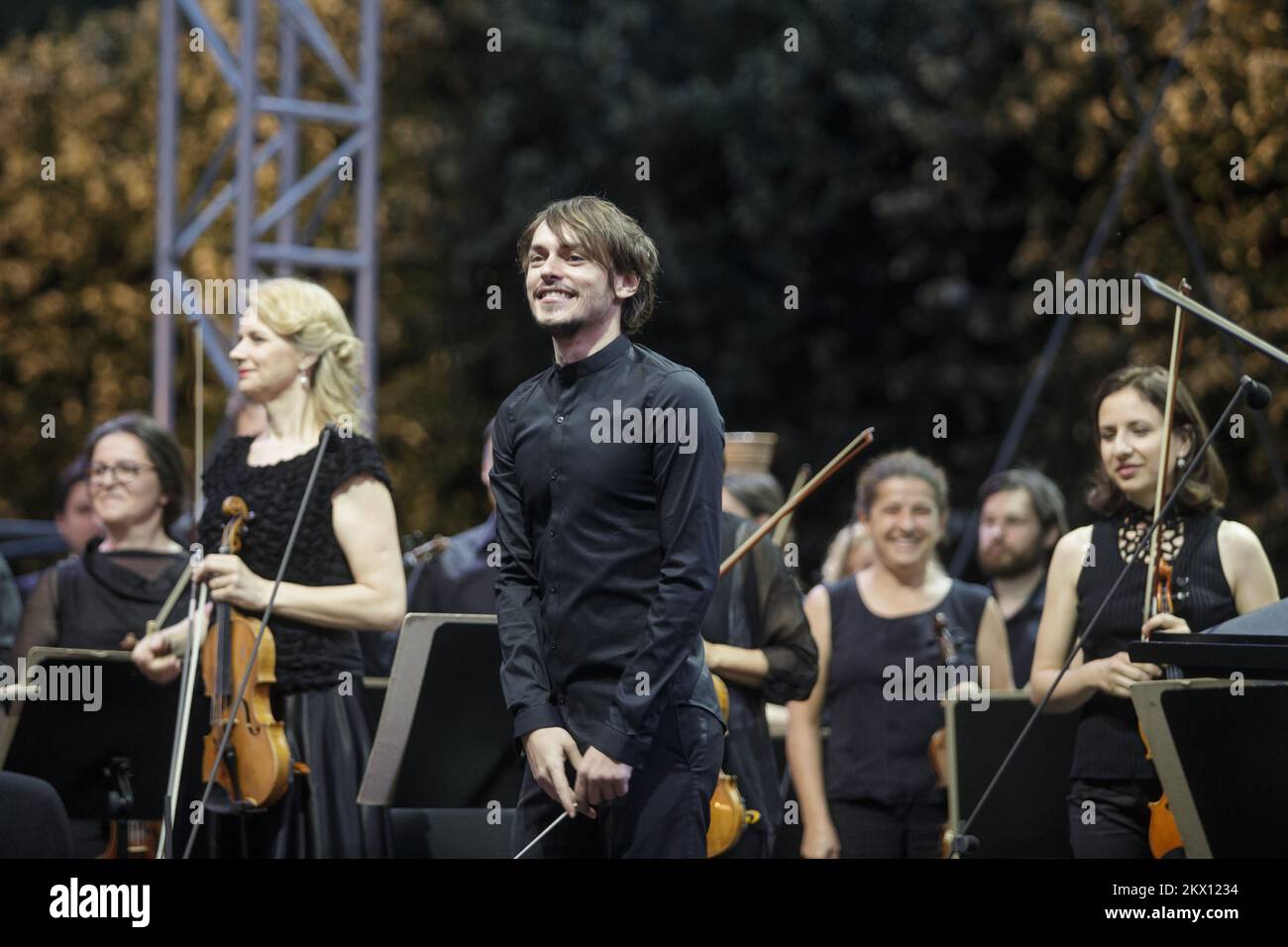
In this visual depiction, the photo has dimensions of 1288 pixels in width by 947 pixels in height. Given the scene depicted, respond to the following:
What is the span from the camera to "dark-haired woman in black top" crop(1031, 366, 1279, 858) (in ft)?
11.8

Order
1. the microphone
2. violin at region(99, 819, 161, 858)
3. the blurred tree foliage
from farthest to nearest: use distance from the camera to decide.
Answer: the blurred tree foliage → violin at region(99, 819, 161, 858) → the microphone

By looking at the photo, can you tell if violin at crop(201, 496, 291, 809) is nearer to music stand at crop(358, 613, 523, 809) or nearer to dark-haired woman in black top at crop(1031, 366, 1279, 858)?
music stand at crop(358, 613, 523, 809)

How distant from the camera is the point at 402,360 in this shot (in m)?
15.2

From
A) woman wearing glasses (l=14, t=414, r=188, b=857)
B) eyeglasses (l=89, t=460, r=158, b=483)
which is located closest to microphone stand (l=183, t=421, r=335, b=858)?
woman wearing glasses (l=14, t=414, r=188, b=857)

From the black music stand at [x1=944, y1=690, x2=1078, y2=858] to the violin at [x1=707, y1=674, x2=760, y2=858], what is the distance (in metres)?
0.64

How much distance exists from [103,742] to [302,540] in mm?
720

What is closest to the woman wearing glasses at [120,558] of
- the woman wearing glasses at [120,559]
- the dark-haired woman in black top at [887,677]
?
the woman wearing glasses at [120,559]

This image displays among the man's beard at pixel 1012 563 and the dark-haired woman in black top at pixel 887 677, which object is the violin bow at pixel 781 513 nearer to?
the dark-haired woman in black top at pixel 887 677

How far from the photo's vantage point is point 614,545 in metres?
2.76

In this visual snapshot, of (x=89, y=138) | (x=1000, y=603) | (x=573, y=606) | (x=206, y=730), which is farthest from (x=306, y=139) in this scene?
(x=573, y=606)

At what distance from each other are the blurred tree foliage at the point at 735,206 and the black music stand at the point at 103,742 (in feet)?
22.0

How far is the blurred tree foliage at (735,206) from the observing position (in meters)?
10.7
